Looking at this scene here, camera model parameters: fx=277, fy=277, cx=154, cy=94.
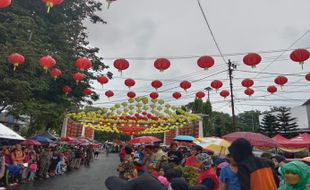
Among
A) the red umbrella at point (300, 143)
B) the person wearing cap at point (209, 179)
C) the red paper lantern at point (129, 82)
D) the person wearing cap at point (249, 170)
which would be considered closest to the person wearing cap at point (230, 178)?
the person wearing cap at point (209, 179)

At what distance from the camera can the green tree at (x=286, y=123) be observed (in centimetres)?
3094

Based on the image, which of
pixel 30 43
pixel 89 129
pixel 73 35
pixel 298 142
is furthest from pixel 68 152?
pixel 89 129

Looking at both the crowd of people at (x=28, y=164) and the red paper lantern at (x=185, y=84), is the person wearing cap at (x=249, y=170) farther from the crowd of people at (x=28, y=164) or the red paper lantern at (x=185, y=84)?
the red paper lantern at (x=185, y=84)

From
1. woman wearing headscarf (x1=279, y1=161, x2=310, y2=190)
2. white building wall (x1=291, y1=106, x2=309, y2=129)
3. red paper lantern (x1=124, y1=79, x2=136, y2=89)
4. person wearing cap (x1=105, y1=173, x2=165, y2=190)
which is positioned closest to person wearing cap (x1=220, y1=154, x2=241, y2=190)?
woman wearing headscarf (x1=279, y1=161, x2=310, y2=190)

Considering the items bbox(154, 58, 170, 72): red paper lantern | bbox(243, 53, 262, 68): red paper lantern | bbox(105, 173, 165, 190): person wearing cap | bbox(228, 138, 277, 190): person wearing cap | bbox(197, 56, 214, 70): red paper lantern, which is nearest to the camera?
bbox(105, 173, 165, 190): person wearing cap

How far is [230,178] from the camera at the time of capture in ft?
11.4

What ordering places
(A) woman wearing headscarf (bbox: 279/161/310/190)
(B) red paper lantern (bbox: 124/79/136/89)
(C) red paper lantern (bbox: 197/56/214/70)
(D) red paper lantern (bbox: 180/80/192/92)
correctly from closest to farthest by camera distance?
(A) woman wearing headscarf (bbox: 279/161/310/190) → (C) red paper lantern (bbox: 197/56/214/70) → (D) red paper lantern (bbox: 180/80/192/92) → (B) red paper lantern (bbox: 124/79/136/89)

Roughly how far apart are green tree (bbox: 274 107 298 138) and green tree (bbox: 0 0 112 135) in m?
22.7

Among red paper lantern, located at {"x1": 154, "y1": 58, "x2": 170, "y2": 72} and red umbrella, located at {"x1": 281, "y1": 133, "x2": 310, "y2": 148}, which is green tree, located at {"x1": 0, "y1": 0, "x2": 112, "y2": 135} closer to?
red paper lantern, located at {"x1": 154, "y1": 58, "x2": 170, "y2": 72}

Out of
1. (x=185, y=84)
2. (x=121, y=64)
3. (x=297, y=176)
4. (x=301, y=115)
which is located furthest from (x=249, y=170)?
(x=301, y=115)

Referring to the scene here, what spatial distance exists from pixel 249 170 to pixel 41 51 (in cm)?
1238

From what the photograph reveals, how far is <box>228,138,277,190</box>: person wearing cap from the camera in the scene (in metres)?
2.91

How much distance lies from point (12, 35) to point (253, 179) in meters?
12.7

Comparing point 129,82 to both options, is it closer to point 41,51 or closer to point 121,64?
point 121,64
